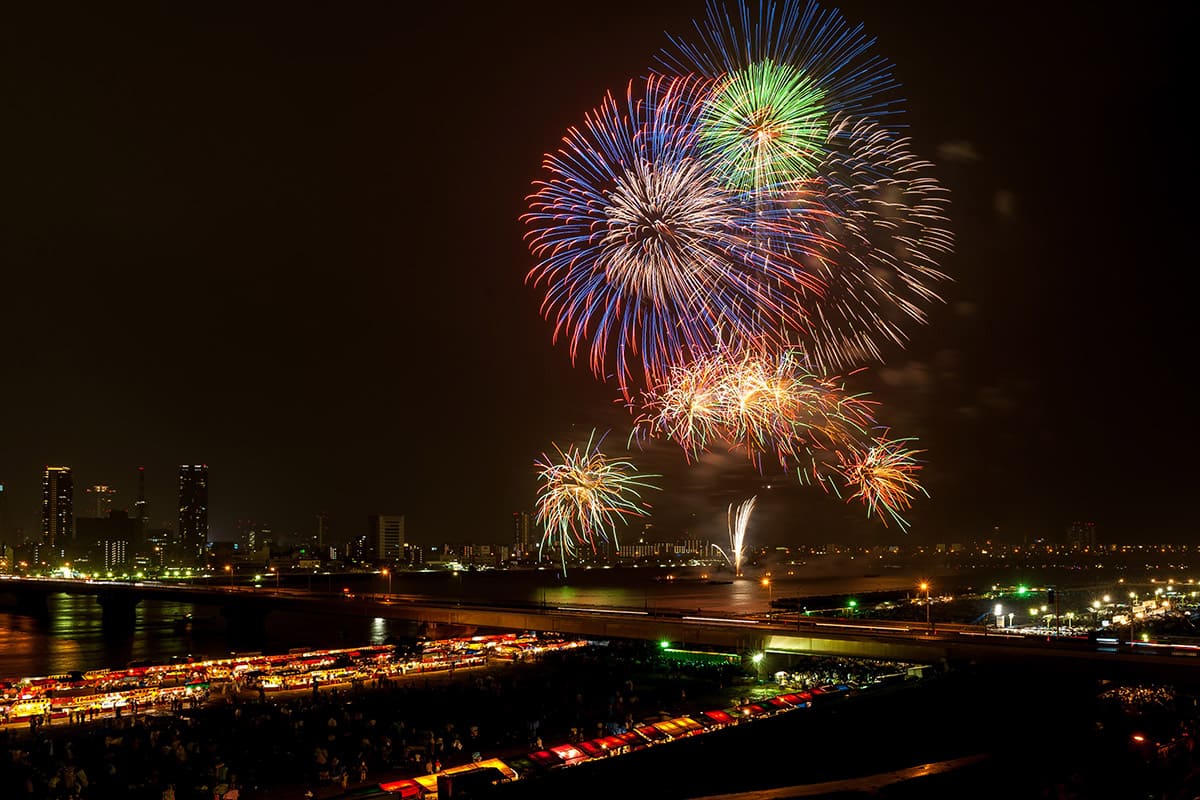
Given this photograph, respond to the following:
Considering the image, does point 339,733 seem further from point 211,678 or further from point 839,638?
point 839,638

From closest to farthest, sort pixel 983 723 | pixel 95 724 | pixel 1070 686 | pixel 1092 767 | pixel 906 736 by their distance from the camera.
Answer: pixel 1092 767, pixel 906 736, pixel 983 723, pixel 1070 686, pixel 95 724

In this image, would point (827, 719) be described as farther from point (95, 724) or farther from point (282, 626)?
point (282, 626)

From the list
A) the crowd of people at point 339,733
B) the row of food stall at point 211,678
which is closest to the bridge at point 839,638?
the crowd of people at point 339,733

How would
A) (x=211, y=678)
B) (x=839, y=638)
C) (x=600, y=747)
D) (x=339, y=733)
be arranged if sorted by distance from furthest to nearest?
(x=211, y=678) < (x=839, y=638) < (x=339, y=733) < (x=600, y=747)

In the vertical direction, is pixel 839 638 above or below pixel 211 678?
above

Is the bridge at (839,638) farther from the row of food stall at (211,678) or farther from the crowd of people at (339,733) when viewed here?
the row of food stall at (211,678)

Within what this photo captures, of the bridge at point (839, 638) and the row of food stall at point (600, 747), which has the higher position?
the bridge at point (839, 638)

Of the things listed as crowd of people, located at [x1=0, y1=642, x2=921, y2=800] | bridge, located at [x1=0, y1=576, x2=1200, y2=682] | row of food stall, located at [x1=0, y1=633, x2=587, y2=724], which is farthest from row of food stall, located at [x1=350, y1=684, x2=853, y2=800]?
row of food stall, located at [x1=0, y1=633, x2=587, y2=724]

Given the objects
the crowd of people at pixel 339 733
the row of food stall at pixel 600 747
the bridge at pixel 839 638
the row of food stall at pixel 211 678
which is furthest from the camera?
the row of food stall at pixel 211 678

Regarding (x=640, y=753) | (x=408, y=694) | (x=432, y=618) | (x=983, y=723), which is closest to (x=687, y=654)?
(x=432, y=618)

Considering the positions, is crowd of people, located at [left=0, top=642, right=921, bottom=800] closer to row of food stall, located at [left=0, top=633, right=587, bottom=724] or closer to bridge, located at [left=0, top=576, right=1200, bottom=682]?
row of food stall, located at [left=0, top=633, right=587, bottom=724]

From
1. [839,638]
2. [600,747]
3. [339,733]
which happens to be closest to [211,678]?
[339,733]
